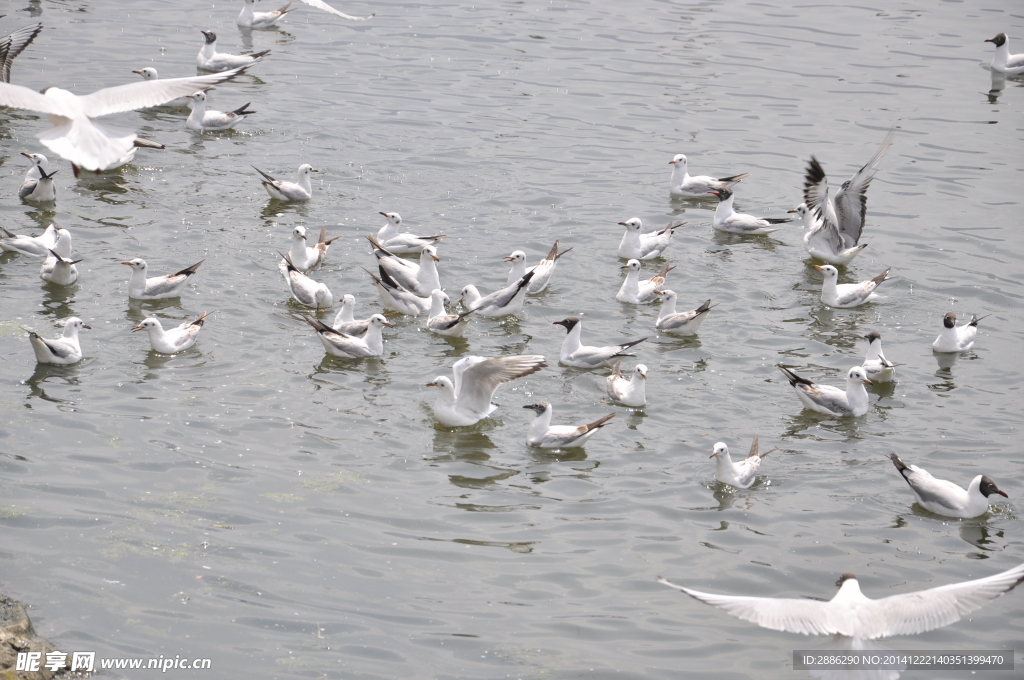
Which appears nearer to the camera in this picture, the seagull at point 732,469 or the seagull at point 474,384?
the seagull at point 732,469

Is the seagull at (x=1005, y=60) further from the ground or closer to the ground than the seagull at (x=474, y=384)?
further from the ground

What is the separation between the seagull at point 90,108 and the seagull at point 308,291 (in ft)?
9.08

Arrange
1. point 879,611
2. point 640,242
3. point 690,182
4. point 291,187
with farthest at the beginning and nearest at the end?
1. point 690,182
2. point 291,187
3. point 640,242
4. point 879,611

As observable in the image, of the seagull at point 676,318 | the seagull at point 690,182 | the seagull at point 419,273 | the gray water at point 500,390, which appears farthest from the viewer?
the seagull at point 690,182

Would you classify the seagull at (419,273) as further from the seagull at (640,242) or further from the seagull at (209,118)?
the seagull at (209,118)

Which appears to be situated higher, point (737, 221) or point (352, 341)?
point (737, 221)

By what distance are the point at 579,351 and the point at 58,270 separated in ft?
21.3

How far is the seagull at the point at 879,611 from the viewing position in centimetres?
686

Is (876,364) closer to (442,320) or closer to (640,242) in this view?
(640,242)

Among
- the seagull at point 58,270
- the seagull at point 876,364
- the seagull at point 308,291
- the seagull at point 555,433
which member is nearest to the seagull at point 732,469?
the seagull at point 555,433

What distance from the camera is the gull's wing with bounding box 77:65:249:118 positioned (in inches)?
433

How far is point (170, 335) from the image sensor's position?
11.6 metres

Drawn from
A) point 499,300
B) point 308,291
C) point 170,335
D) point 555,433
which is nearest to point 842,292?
point 499,300

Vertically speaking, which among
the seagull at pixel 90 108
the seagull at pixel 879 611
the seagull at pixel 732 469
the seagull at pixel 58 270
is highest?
the seagull at pixel 90 108
